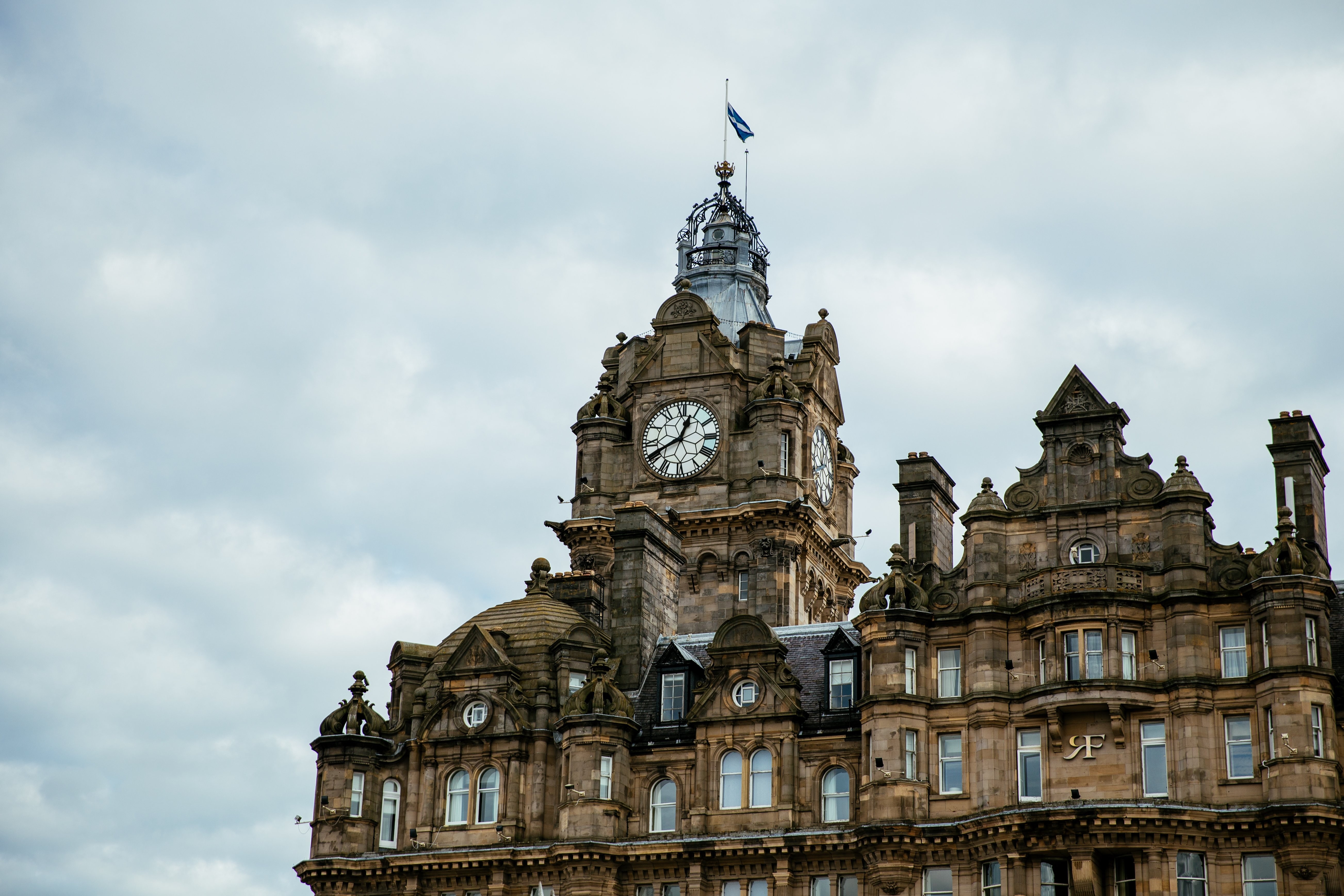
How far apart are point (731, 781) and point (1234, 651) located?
16.5 metres

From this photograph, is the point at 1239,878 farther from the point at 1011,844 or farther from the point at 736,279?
the point at 736,279

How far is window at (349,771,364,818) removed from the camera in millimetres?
82312

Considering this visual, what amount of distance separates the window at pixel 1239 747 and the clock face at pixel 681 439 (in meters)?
35.5

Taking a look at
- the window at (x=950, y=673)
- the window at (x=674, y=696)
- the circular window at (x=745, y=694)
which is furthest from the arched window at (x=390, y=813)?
the window at (x=950, y=673)

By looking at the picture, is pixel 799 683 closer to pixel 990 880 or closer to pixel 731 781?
pixel 731 781

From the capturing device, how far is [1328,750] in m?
72.4

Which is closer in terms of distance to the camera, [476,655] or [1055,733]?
[1055,733]

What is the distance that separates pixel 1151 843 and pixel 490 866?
2165 cm

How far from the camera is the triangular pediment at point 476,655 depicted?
83.1 m

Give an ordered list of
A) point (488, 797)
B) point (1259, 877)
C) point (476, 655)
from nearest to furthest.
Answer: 1. point (1259, 877)
2. point (488, 797)
3. point (476, 655)

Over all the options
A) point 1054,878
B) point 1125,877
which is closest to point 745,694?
point 1054,878

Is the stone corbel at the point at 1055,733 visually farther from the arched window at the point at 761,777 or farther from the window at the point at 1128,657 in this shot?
the arched window at the point at 761,777

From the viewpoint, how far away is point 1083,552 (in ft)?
254

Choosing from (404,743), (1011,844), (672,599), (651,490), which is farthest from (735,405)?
(1011,844)
